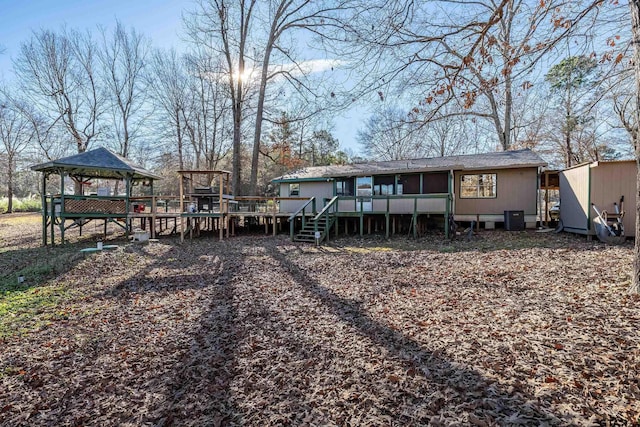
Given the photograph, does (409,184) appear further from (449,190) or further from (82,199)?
(82,199)

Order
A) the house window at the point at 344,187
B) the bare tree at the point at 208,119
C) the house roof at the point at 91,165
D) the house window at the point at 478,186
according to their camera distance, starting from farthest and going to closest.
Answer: the bare tree at the point at 208,119
the house window at the point at 344,187
the house window at the point at 478,186
the house roof at the point at 91,165

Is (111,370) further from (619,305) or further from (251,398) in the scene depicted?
(619,305)

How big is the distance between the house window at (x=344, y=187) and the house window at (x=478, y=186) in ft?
16.8

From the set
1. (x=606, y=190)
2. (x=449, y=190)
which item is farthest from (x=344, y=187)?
(x=606, y=190)

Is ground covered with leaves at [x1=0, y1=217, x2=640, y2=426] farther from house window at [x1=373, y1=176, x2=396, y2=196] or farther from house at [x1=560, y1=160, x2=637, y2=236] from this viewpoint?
house window at [x1=373, y1=176, x2=396, y2=196]

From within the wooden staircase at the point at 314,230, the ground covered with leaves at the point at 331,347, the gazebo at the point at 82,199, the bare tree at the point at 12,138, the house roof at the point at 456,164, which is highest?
the bare tree at the point at 12,138

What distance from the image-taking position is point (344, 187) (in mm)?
16484

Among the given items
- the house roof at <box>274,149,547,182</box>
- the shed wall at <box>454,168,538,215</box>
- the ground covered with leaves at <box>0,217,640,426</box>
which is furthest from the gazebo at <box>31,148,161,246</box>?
the shed wall at <box>454,168,538,215</box>

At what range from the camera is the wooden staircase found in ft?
40.8

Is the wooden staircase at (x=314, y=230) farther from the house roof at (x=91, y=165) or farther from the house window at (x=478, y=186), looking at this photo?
the house roof at (x=91, y=165)

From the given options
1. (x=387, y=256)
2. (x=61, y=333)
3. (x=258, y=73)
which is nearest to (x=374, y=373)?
(x=61, y=333)

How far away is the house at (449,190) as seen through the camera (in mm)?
12891

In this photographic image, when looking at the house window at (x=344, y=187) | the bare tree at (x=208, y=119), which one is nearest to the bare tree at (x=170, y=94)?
the bare tree at (x=208, y=119)

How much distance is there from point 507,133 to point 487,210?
29.0 ft
